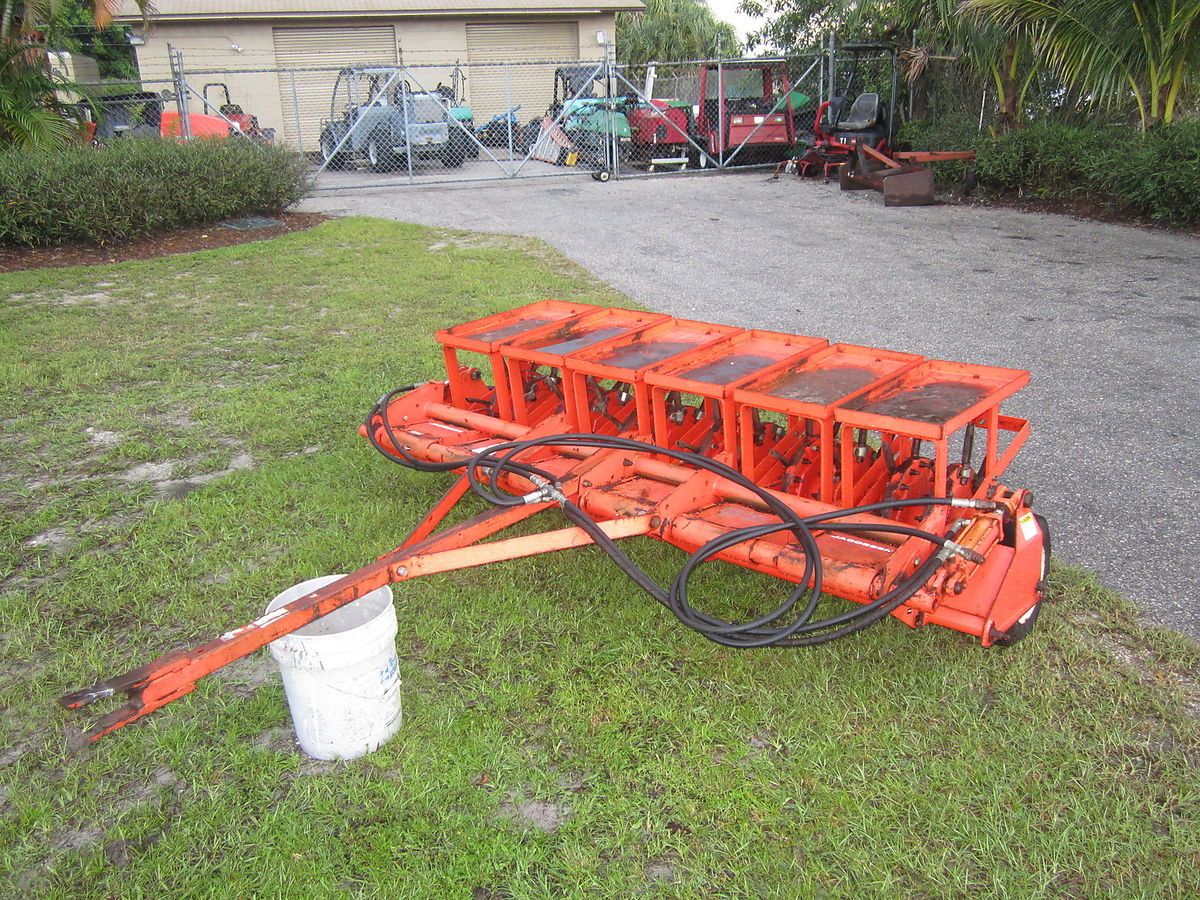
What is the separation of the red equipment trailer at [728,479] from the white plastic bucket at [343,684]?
103 millimetres

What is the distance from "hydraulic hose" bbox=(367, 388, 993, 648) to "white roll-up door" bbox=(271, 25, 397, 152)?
22.2 meters

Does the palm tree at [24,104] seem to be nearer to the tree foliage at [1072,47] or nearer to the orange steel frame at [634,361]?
the orange steel frame at [634,361]

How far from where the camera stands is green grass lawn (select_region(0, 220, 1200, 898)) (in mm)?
2355

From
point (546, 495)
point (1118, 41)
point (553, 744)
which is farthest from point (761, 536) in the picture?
point (1118, 41)

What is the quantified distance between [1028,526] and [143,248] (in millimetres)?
10532

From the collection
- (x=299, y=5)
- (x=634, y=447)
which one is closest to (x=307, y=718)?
(x=634, y=447)

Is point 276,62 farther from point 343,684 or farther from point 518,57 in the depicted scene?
point 343,684

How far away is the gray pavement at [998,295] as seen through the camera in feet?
13.4

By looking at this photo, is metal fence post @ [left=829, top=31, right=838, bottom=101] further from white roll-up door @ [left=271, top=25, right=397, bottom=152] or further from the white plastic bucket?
the white plastic bucket

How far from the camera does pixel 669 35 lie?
2988 cm

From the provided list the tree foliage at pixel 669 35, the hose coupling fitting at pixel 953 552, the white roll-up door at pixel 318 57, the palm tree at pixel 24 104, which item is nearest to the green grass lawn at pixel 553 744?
the hose coupling fitting at pixel 953 552

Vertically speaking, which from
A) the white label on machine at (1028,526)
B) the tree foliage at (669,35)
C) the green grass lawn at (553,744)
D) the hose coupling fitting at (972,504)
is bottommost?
the green grass lawn at (553,744)

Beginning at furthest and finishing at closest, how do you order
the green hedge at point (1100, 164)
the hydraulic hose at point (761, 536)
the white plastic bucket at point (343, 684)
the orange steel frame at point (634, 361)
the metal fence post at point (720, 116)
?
the metal fence post at point (720, 116), the green hedge at point (1100, 164), the orange steel frame at point (634, 361), the hydraulic hose at point (761, 536), the white plastic bucket at point (343, 684)

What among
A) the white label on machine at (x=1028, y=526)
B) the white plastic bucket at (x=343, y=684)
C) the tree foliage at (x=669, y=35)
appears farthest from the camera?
the tree foliage at (x=669, y=35)
